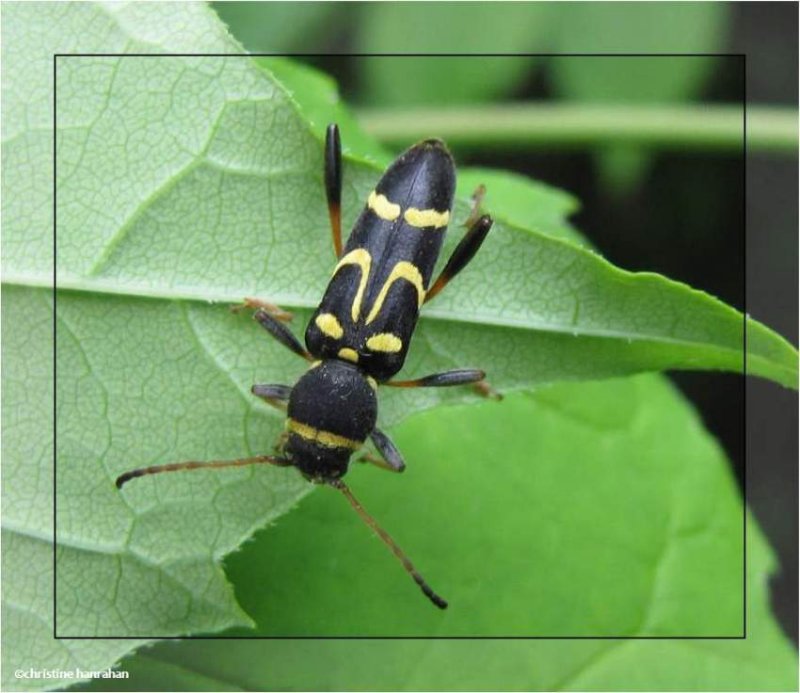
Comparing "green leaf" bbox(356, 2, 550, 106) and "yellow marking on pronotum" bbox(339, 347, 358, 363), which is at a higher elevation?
"green leaf" bbox(356, 2, 550, 106)

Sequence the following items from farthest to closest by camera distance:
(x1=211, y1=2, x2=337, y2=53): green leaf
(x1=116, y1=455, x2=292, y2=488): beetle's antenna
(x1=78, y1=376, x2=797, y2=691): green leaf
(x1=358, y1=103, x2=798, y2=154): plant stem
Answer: (x1=358, y1=103, x2=798, y2=154): plant stem
(x1=211, y1=2, x2=337, y2=53): green leaf
(x1=78, y1=376, x2=797, y2=691): green leaf
(x1=116, y1=455, x2=292, y2=488): beetle's antenna

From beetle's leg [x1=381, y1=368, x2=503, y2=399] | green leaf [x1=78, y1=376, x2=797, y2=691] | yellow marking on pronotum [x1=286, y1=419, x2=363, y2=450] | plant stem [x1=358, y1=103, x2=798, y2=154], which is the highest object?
plant stem [x1=358, y1=103, x2=798, y2=154]

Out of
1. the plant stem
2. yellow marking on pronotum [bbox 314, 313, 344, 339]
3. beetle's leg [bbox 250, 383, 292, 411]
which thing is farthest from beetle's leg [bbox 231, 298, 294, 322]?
the plant stem

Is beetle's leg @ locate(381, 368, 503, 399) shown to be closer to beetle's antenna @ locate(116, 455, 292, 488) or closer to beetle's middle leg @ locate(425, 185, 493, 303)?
beetle's middle leg @ locate(425, 185, 493, 303)

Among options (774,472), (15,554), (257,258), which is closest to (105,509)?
(15,554)

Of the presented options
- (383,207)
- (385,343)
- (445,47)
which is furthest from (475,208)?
(445,47)

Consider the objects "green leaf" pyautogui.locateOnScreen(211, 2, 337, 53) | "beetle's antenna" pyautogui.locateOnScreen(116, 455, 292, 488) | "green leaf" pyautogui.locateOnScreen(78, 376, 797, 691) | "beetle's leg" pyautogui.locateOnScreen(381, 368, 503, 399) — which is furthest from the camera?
"green leaf" pyautogui.locateOnScreen(211, 2, 337, 53)

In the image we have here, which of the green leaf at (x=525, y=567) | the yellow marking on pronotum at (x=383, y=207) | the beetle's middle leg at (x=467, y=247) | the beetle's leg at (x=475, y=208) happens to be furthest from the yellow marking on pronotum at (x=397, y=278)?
the green leaf at (x=525, y=567)

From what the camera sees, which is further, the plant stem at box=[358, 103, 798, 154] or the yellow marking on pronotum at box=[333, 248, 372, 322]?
the plant stem at box=[358, 103, 798, 154]
